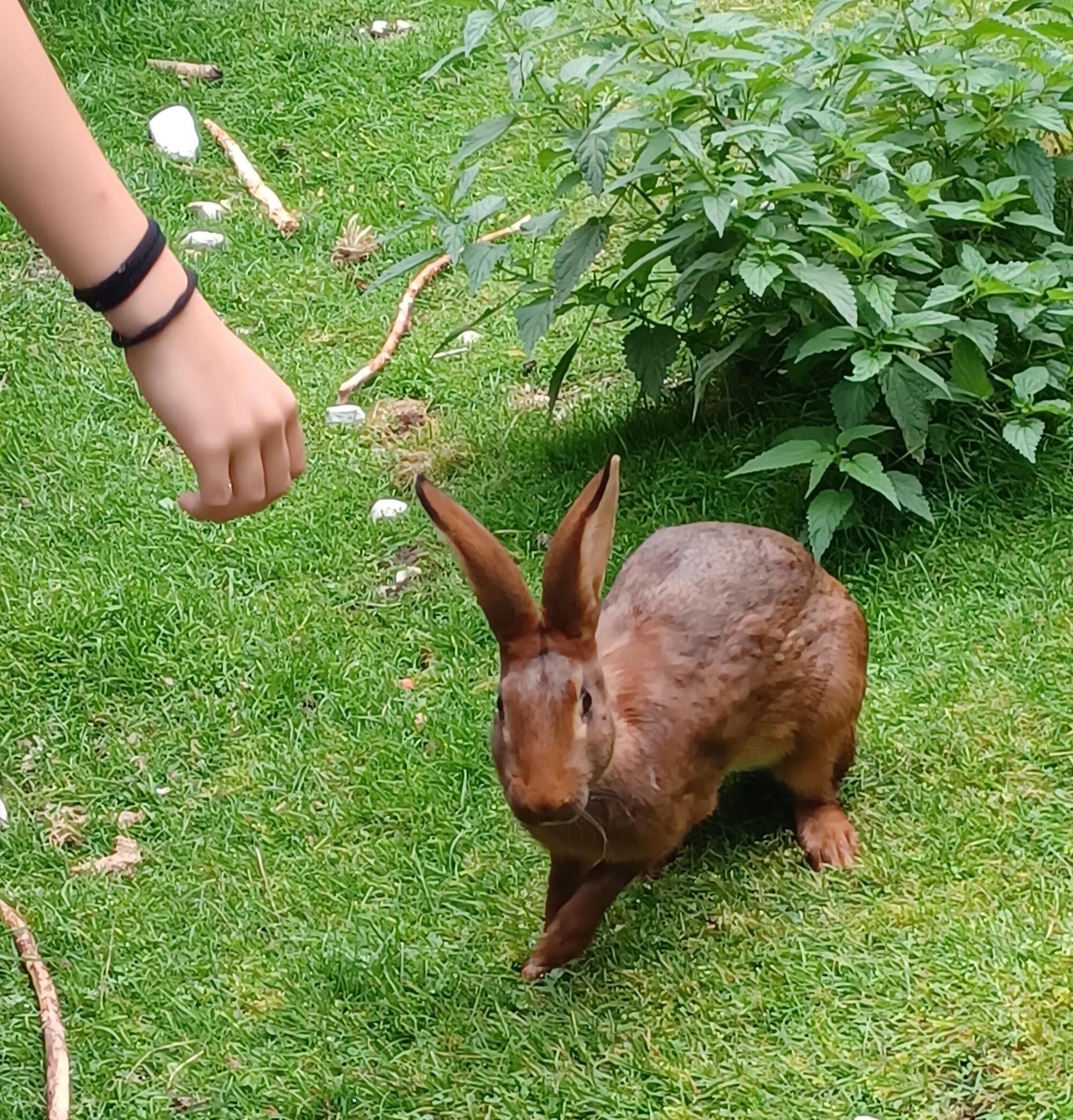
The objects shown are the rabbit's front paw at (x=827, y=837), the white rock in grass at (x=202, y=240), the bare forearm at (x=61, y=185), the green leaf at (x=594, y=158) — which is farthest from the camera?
the white rock in grass at (x=202, y=240)

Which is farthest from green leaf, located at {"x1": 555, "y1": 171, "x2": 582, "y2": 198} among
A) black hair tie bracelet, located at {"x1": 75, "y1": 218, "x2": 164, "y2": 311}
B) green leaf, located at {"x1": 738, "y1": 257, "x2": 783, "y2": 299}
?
black hair tie bracelet, located at {"x1": 75, "y1": 218, "x2": 164, "y2": 311}

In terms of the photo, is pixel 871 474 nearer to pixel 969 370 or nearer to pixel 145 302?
pixel 969 370

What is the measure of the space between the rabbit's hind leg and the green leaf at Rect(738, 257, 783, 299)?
0.92 meters

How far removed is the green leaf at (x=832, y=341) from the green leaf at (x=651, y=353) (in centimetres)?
37

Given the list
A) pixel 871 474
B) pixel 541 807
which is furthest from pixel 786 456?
pixel 541 807

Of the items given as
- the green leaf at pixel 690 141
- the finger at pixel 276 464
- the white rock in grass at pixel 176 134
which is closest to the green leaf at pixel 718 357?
the green leaf at pixel 690 141

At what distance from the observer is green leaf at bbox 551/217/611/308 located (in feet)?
11.1

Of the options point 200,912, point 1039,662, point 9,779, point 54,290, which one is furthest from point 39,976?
point 54,290

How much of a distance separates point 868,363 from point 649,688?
104 cm

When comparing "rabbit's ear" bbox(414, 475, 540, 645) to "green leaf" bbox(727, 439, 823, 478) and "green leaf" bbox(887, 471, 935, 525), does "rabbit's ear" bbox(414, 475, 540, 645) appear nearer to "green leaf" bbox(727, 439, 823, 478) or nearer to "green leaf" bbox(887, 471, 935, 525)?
"green leaf" bbox(727, 439, 823, 478)

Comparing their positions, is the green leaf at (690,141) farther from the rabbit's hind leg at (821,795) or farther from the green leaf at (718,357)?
the rabbit's hind leg at (821,795)

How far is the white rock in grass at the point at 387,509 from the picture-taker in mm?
3645

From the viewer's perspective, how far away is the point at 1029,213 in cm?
348

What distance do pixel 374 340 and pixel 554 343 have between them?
0.54m
